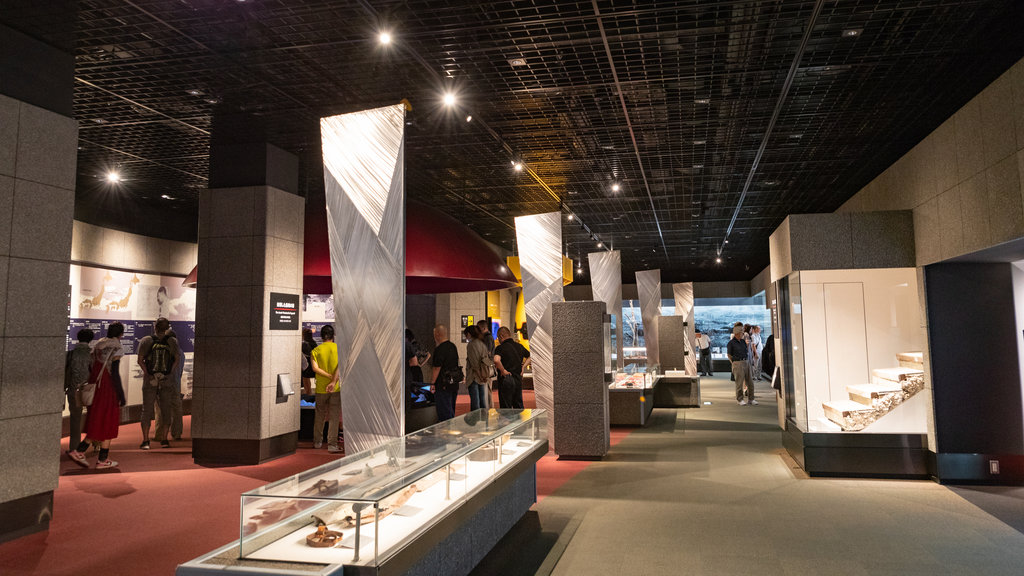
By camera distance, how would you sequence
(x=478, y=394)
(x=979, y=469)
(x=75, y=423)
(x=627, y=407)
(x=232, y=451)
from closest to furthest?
1. (x=979, y=469)
2. (x=232, y=451)
3. (x=75, y=423)
4. (x=478, y=394)
5. (x=627, y=407)

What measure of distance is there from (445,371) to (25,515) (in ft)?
16.3

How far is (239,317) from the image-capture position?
777cm

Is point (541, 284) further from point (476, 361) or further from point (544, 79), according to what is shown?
point (544, 79)

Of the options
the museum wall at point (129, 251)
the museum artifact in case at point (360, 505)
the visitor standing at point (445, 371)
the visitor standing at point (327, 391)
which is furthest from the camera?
the museum wall at point (129, 251)

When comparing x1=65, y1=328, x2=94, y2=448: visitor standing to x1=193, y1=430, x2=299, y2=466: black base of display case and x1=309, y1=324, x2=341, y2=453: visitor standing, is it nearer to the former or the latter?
x1=193, y1=430, x2=299, y2=466: black base of display case

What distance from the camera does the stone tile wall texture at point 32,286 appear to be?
15.7ft

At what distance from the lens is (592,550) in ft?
14.6

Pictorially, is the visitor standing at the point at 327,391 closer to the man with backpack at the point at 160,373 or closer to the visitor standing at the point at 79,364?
the man with backpack at the point at 160,373

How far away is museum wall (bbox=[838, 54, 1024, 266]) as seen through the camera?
16.1 feet

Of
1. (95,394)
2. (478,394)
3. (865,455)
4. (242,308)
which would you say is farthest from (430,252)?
(865,455)

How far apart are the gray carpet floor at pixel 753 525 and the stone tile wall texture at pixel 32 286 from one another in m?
3.52

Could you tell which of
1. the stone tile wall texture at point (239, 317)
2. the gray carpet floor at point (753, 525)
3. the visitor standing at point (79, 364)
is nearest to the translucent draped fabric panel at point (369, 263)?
the gray carpet floor at point (753, 525)

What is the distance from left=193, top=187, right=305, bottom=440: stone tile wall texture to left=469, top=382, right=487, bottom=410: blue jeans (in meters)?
2.56

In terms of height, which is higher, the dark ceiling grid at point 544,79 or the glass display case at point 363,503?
the dark ceiling grid at point 544,79
